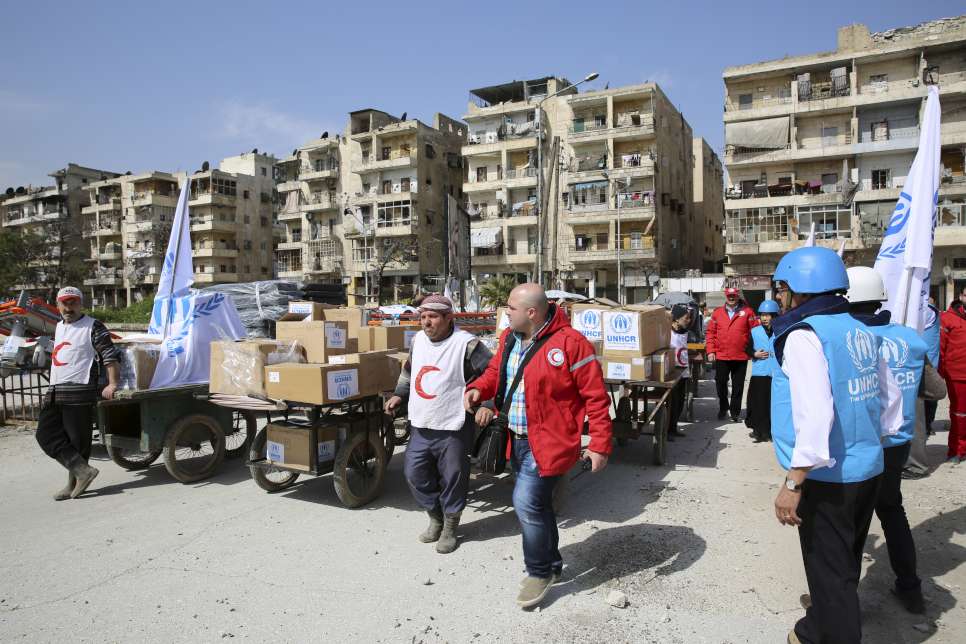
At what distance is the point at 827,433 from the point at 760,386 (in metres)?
5.54

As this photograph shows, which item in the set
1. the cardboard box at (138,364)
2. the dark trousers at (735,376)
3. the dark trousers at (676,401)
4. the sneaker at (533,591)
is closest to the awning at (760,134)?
the dark trousers at (735,376)

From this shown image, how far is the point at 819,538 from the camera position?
2.66 meters

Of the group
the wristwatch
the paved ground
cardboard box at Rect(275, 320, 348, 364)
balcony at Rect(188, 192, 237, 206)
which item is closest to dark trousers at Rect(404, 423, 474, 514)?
the paved ground

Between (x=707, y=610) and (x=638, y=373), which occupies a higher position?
(x=638, y=373)

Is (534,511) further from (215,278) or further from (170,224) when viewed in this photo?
(170,224)

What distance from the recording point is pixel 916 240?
4898mm

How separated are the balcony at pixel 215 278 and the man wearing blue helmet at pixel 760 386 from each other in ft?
194

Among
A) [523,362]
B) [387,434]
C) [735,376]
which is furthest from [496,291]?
[523,362]

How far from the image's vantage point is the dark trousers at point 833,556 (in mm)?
2613

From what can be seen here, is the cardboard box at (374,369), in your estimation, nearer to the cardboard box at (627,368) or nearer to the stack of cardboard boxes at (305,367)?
the stack of cardboard boxes at (305,367)

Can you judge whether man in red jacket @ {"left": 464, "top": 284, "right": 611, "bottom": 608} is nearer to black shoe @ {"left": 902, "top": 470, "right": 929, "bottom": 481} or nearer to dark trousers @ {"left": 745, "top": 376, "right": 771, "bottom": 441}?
black shoe @ {"left": 902, "top": 470, "right": 929, "bottom": 481}

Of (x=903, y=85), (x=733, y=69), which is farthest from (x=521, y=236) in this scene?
(x=903, y=85)

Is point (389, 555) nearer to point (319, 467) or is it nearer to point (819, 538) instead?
point (319, 467)

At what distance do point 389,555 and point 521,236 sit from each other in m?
41.8
